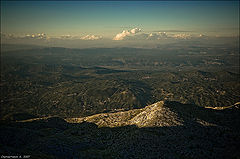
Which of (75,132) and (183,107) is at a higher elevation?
(183,107)

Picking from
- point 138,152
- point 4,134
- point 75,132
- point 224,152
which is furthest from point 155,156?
point 4,134

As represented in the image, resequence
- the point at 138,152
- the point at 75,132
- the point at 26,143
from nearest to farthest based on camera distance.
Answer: the point at 138,152 → the point at 26,143 → the point at 75,132

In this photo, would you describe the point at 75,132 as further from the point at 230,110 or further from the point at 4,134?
the point at 230,110

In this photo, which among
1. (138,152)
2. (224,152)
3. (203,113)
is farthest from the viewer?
(203,113)

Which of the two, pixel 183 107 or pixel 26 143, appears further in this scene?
pixel 183 107

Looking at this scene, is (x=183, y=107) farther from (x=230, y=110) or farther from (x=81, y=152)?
(x=81, y=152)

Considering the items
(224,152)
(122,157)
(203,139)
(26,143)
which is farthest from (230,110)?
(26,143)
